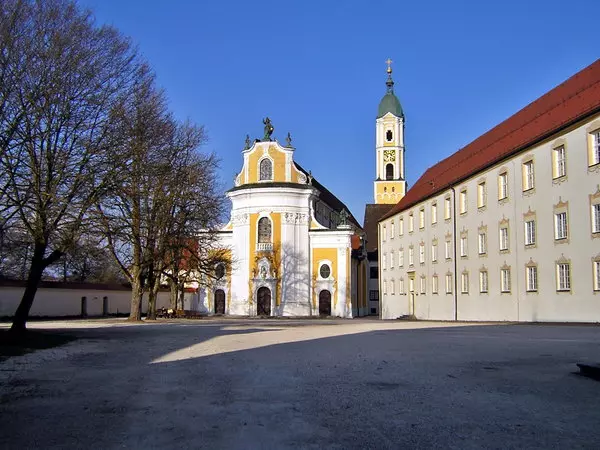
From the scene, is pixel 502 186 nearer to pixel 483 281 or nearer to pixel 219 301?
pixel 483 281

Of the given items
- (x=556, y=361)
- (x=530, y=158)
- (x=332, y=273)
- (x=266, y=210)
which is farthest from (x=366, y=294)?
(x=556, y=361)

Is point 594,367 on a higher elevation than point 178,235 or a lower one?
lower

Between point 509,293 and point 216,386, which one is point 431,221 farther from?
point 216,386

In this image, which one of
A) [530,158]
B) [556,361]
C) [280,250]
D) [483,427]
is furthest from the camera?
[280,250]

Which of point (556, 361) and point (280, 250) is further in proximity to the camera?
point (280, 250)

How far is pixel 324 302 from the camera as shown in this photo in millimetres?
61656

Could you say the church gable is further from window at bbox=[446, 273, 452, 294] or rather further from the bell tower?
the bell tower

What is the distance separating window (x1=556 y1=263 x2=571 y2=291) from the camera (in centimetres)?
3028

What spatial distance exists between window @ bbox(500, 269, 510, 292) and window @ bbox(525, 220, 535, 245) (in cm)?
275

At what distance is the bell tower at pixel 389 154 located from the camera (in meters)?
91.8

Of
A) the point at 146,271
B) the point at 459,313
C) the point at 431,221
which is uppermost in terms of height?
the point at 431,221

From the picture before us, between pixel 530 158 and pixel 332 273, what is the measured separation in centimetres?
3057

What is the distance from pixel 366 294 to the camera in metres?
76.7

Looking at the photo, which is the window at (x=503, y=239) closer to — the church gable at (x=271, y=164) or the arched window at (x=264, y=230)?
the church gable at (x=271, y=164)
